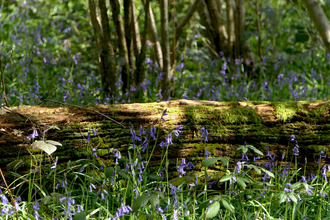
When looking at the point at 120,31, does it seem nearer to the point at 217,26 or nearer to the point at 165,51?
the point at 165,51

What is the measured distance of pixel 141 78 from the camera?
13.9 feet

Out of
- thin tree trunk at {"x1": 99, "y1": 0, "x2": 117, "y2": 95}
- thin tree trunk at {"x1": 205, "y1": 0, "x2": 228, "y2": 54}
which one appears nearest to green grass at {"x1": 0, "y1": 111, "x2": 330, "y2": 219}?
thin tree trunk at {"x1": 99, "y1": 0, "x2": 117, "y2": 95}

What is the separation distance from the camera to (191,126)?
245cm

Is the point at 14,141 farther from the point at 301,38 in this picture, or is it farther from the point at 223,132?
the point at 301,38

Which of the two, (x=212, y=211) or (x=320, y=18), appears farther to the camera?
(x=320, y=18)

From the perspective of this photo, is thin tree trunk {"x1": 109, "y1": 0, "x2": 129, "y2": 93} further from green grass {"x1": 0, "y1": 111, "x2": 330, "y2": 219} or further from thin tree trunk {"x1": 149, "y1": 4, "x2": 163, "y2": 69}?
green grass {"x1": 0, "y1": 111, "x2": 330, "y2": 219}

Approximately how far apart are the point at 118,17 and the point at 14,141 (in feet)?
7.23

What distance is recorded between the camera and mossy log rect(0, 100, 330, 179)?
90.7 inches

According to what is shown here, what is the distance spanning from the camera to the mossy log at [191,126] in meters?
2.30

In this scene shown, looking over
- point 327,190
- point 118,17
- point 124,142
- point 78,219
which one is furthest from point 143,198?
point 118,17

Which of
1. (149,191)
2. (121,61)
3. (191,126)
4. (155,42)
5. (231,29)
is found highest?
(231,29)

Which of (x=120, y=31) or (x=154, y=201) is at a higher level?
(x=120, y=31)

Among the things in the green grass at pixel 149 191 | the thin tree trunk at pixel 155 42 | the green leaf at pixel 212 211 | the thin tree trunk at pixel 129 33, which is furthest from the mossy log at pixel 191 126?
the thin tree trunk at pixel 155 42

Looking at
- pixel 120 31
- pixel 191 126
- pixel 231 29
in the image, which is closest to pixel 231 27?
pixel 231 29
